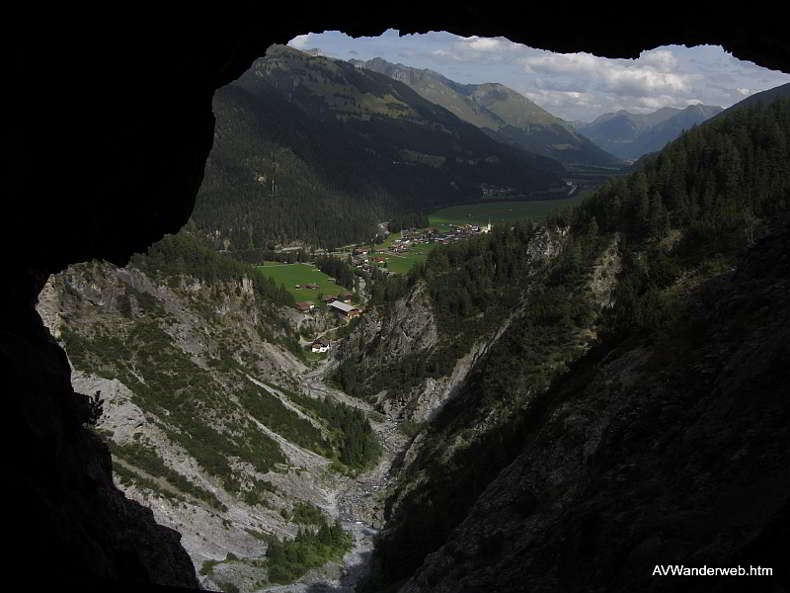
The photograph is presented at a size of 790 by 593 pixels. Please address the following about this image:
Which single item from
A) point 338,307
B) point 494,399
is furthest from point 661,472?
→ point 338,307

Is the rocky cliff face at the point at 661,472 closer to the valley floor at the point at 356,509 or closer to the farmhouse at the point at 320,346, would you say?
the valley floor at the point at 356,509

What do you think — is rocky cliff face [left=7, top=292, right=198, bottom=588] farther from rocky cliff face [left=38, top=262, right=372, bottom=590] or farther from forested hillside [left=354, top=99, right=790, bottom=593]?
rocky cliff face [left=38, top=262, right=372, bottom=590]

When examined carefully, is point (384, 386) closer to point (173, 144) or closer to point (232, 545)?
point (232, 545)

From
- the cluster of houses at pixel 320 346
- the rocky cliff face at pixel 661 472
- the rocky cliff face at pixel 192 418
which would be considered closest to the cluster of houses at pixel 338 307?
the cluster of houses at pixel 320 346

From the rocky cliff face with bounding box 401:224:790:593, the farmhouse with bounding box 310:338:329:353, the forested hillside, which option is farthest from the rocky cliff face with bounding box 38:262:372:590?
the farmhouse with bounding box 310:338:329:353

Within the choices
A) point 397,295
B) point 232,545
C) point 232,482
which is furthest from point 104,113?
point 397,295

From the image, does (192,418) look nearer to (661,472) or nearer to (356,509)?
(356,509)
